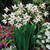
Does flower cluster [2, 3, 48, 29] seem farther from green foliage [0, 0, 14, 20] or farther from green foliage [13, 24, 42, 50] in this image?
green foliage [0, 0, 14, 20]

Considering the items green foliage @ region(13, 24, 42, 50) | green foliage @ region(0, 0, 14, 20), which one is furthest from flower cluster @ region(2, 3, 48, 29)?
green foliage @ region(0, 0, 14, 20)

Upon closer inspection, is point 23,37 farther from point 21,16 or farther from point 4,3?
point 4,3

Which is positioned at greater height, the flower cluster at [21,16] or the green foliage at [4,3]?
the green foliage at [4,3]

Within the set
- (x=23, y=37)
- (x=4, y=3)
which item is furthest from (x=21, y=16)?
(x=4, y=3)

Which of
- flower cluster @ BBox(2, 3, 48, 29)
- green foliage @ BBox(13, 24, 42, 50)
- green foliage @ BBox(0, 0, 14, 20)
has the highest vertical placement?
Result: green foliage @ BBox(0, 0, 14, 20)

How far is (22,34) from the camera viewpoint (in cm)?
240

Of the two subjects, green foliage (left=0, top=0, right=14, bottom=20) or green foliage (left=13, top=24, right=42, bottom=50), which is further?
green foliage (left=0, top=0, right=14, bottom=20)

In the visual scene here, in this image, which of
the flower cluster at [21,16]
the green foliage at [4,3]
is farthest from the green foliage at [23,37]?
the green foliage at [4,3]

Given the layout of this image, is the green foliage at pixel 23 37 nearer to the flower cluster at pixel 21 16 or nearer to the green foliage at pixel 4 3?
the flower cluster at pixel 21 16

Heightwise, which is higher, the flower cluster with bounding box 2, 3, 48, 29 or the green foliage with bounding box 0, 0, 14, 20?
the green foliage with bounding box 0, 0, 14, 20

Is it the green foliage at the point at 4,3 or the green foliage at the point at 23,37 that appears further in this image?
the green foliage at the point at 4,3

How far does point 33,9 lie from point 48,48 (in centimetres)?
98

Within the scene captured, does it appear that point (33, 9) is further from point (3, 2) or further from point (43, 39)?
point (3, 2)

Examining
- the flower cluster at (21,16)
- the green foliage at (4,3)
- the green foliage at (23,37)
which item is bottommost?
the green foliage at (23,37)
